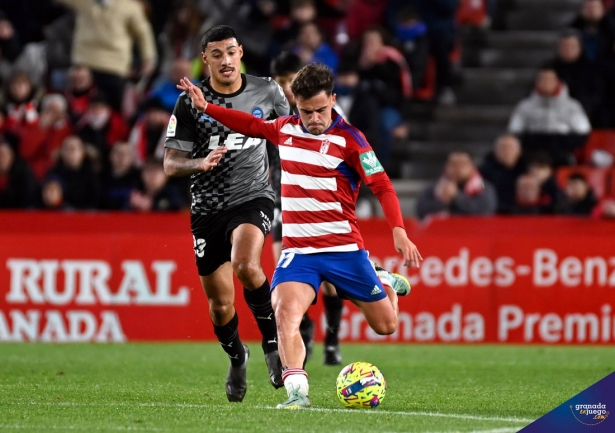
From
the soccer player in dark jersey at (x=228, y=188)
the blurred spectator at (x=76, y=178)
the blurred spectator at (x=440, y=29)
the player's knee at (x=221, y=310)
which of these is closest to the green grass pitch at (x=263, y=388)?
the soccer player in dark jersey at (x=228, y=188)

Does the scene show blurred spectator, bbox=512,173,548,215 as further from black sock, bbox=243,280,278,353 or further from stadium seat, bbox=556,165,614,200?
black sock, bbox=243,280,278,353

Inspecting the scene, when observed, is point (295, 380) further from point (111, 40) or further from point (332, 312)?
point (111, 40)

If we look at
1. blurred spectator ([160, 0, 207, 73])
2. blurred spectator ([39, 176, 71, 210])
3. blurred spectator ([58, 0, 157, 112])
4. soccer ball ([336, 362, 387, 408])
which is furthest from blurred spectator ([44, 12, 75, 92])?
soccer ball ([336, 362, 387, 408])

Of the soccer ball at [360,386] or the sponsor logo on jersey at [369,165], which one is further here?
the soccer ball at [360,386]

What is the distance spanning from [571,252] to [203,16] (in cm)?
671

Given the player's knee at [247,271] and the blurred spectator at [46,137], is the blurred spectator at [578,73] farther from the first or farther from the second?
the player's knee at [247,271]

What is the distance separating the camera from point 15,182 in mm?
16109

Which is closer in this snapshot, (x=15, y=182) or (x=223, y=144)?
(x=223, y=144)

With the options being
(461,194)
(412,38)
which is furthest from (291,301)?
(412,38)

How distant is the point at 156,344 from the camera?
14.0m

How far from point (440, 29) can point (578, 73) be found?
2.38 m

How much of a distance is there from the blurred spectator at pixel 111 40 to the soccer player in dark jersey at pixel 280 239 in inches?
275

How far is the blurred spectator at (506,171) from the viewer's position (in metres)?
15.9

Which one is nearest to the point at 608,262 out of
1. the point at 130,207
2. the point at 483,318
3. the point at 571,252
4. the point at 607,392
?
the point at 571,252
